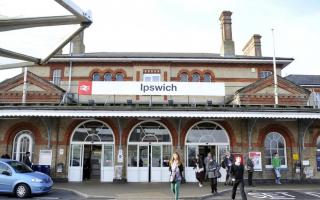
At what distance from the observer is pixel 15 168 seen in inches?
508

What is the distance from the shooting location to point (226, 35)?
89.0ft

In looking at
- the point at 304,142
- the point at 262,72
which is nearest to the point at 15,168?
the point at 304,142

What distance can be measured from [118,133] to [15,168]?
6.38 m

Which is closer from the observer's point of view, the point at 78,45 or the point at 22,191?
the point at 22,191

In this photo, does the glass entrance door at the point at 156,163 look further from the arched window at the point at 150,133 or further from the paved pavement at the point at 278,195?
the paved pavement at the point at 278,195

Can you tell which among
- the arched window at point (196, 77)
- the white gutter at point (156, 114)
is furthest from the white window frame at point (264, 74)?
the white gutter at point (156, 114)

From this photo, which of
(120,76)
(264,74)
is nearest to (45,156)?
(120,76)

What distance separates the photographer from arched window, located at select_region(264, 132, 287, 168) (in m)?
18.2

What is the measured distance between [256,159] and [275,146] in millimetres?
1590

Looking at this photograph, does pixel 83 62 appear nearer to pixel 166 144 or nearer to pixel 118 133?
pixel 118 133

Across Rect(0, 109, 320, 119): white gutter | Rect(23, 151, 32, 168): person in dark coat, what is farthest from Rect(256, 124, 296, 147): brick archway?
Rect(23, 151, 32, 168): person in dark coat

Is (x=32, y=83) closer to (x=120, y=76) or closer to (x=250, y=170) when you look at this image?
(x=120, y=76)

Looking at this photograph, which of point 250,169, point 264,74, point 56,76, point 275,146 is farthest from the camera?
point 264,74

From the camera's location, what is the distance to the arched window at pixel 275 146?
18.2 m
